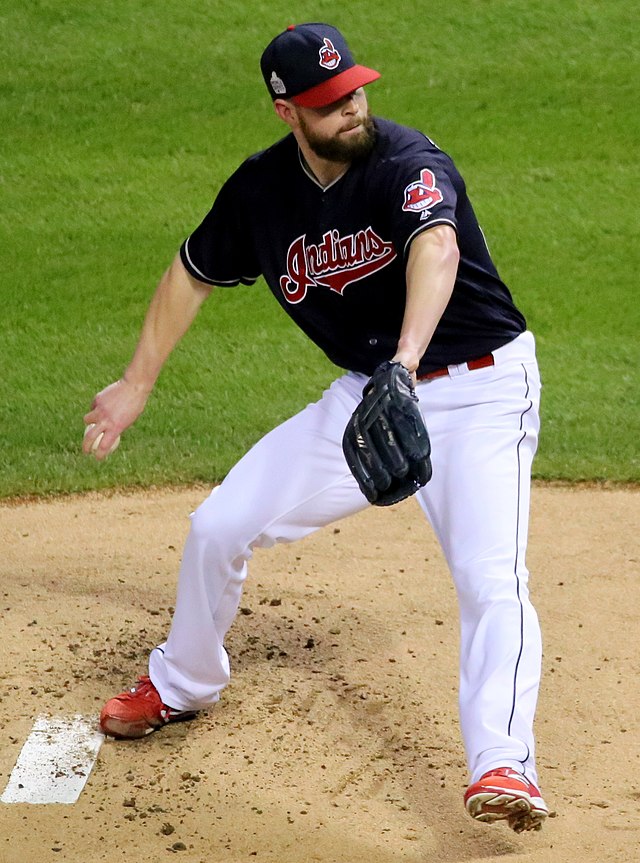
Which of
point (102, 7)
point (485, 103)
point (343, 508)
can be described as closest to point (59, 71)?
point (102, 7)

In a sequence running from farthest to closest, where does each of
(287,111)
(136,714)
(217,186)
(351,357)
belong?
(217,186) < (136,714) < (351,357) < (287,111)

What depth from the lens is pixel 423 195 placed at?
3.51m

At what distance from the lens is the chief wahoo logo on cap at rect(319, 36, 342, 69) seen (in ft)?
11.6

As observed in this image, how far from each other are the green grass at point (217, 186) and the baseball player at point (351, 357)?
2.22m

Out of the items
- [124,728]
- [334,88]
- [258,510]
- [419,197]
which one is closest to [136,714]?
[124,728]

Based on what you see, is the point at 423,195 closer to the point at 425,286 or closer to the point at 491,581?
the point at 425,286

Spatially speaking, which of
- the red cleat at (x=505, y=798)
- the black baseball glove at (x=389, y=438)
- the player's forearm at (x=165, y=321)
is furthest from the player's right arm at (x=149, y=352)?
the red cleat at (x=505, y=798)

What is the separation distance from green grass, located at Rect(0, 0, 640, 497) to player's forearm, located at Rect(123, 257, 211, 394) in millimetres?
2077

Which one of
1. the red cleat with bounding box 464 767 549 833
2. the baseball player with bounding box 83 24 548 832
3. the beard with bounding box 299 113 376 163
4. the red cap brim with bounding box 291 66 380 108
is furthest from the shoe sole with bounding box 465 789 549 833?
the red cap brim with bounding box 291 66 380 108

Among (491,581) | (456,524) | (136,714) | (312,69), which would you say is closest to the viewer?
(491,581)

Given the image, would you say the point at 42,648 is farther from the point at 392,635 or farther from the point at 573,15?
the point at 573,15

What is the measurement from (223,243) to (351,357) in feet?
1.72

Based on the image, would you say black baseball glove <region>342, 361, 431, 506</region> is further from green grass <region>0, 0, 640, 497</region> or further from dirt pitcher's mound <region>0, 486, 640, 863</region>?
green grass <region>0, 0, 640, 497</region>

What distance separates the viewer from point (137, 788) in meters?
3.76
